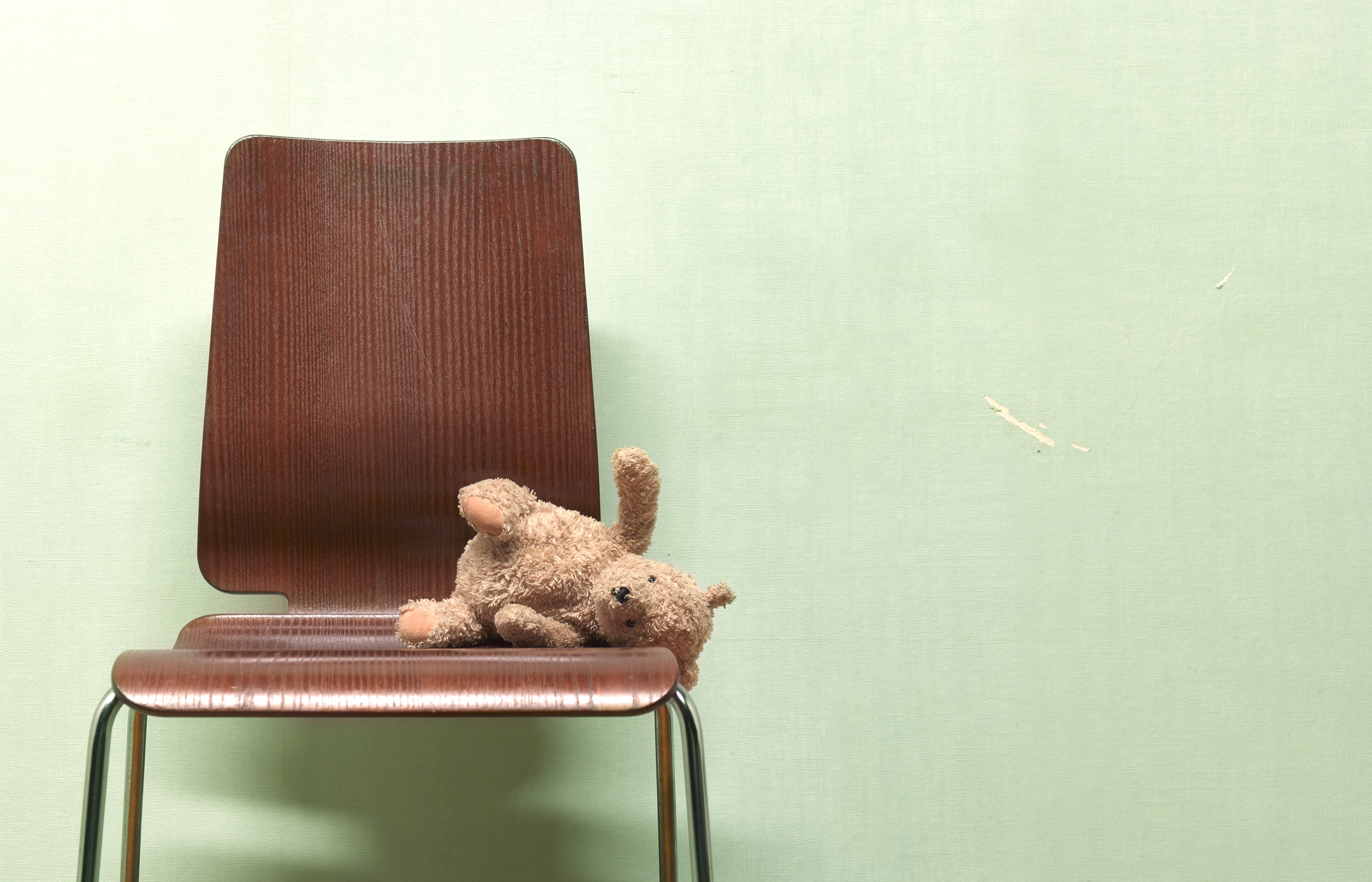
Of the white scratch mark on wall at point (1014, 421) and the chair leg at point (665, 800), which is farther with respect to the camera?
the white scratch mark on wall at point (1014, 421)

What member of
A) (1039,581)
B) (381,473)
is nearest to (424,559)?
(381,473)

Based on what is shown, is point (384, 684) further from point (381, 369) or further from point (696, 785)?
point (381, 369)

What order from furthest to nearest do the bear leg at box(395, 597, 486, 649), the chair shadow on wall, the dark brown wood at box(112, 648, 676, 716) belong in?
1. the chair shadow on wall
2. the bear leg at box(395, 597, 486, 649)
3. the dark brown wood at box(112, 648, 676, 716)

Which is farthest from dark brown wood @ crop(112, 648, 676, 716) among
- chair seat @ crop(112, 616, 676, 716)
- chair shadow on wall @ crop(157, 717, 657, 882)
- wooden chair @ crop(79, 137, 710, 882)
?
chair shadow on wall @ crop(157, 717, 657, 882)

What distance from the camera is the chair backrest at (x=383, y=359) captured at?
0.84m

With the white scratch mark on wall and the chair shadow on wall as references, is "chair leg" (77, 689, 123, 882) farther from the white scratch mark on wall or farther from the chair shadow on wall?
the white scratch mark on wall

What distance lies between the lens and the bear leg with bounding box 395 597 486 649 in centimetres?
70

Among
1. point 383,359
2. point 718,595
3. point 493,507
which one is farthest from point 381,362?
point 718,595

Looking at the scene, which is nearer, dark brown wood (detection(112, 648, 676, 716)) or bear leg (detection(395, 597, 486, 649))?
dark brown wood (detection(112, 648, 676, 716))

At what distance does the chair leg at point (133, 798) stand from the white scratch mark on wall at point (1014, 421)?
2.56ft

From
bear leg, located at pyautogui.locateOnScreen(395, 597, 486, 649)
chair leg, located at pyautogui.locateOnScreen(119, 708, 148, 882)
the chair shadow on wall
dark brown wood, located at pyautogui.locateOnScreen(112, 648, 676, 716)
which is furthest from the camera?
the chair shadow on wall

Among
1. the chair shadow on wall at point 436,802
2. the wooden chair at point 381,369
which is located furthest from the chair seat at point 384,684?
the chair shadow on wall at point 436,802

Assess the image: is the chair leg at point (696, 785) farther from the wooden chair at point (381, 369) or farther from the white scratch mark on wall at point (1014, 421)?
the white scratch mark on wall at point (1014, 421)

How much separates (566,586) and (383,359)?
258 mm
